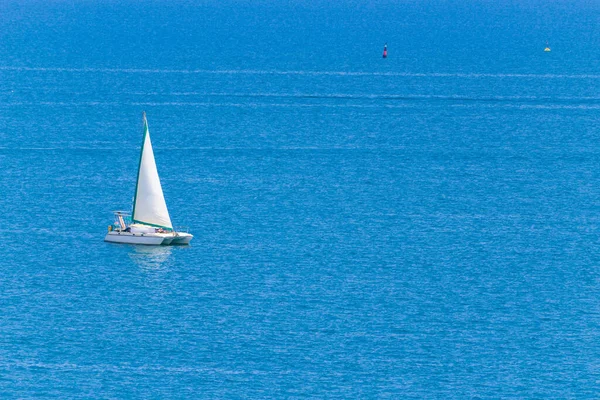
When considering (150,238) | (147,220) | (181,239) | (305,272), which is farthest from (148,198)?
(305,272)

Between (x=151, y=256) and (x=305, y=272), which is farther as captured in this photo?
(x=151, y=256)

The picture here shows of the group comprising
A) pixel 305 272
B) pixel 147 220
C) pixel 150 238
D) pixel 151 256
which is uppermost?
pixel 147 220

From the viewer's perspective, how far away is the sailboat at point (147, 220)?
4980 inches

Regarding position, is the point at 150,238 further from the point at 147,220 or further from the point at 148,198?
the point at 148,198

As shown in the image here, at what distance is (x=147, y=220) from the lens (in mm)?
129125

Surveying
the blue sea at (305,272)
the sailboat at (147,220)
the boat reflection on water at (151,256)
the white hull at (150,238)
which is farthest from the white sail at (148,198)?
the blue sea at (305,272)

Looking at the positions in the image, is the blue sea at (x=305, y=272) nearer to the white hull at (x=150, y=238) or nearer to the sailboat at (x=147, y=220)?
the white hull at (x=150, y=238)

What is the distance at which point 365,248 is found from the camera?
12656cm

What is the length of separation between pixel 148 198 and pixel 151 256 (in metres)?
7.76

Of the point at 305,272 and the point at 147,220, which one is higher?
the point at 147,220

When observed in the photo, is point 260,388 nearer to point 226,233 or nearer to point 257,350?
point 257,350

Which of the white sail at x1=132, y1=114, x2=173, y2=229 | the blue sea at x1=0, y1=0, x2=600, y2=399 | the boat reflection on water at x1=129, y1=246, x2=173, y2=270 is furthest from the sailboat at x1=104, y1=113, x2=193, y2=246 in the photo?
the blue sea at x1=0, y1=0, x2=600, y2=399

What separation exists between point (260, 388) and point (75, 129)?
103678 mm

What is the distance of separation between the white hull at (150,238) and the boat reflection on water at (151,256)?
0.54 m
